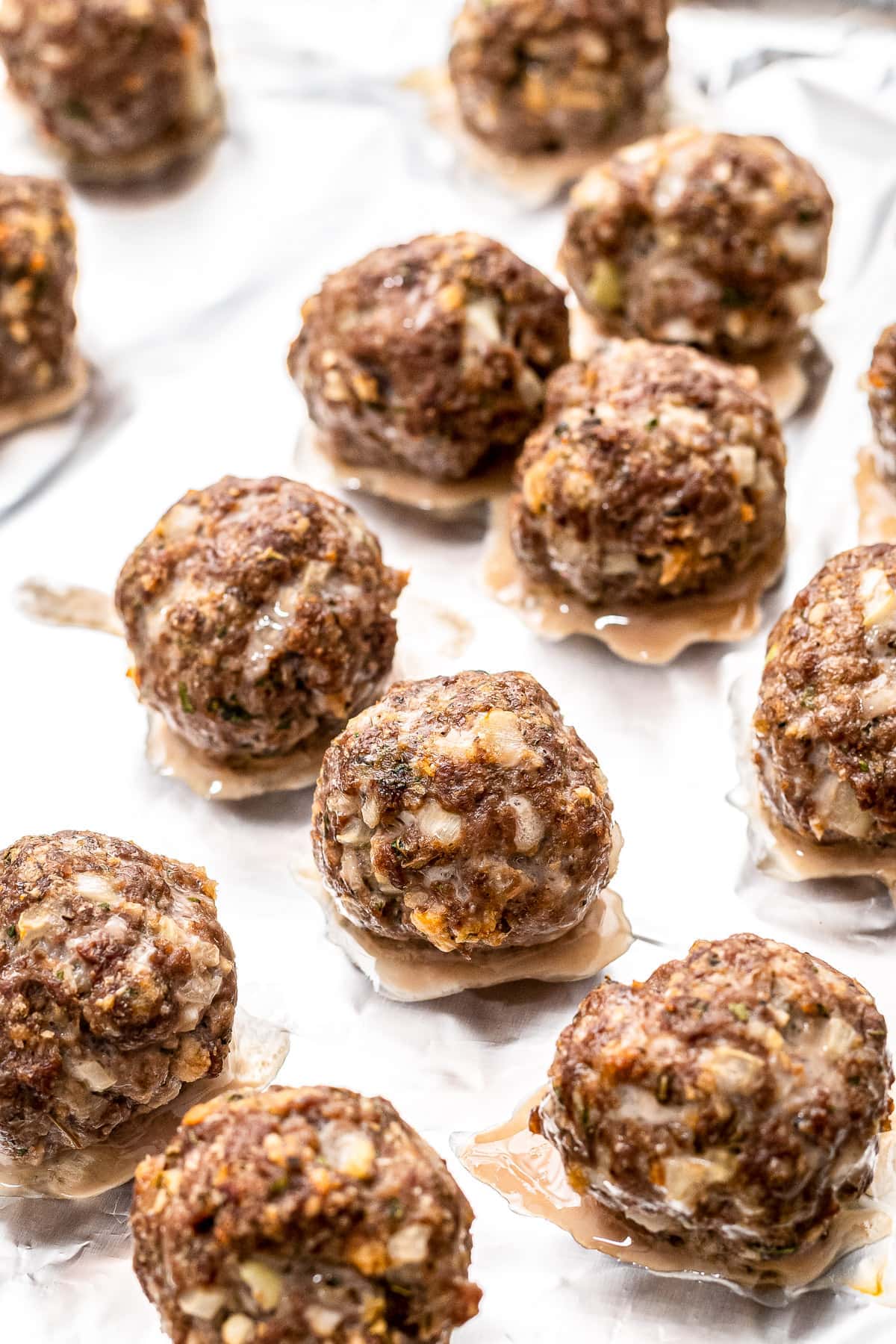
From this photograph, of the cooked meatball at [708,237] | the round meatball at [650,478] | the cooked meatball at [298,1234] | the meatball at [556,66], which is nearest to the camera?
the cooked meatball at [298,1234]

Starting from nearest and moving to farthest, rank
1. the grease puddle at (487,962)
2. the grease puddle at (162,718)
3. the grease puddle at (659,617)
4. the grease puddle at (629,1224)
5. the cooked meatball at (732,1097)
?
1. the cooked meatball at (732,1097)
2. the grease puddle at (629,1224)
3. the grease puddle at (487,962)
4. the grease puddle at (162,718)
5. the grease puddle at (659,617)

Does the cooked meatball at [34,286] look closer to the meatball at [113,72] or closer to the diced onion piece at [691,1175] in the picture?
the meatball at [113,72]

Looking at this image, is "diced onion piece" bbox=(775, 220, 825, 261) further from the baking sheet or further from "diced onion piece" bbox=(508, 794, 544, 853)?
"diced onion piece" bbox=(508, 794, 544, 853)

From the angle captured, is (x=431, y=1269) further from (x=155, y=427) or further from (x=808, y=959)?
(x=155, y=427)

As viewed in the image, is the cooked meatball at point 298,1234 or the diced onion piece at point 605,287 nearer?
the cooked meatball at point 298,1234

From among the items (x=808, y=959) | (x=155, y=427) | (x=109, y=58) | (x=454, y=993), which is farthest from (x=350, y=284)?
(x=808, y=959)

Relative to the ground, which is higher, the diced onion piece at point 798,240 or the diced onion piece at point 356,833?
the diced onion piece at point 798,240

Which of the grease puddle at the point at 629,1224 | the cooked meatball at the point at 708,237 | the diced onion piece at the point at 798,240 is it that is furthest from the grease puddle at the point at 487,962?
the diced onion piece at the point at 798,240
